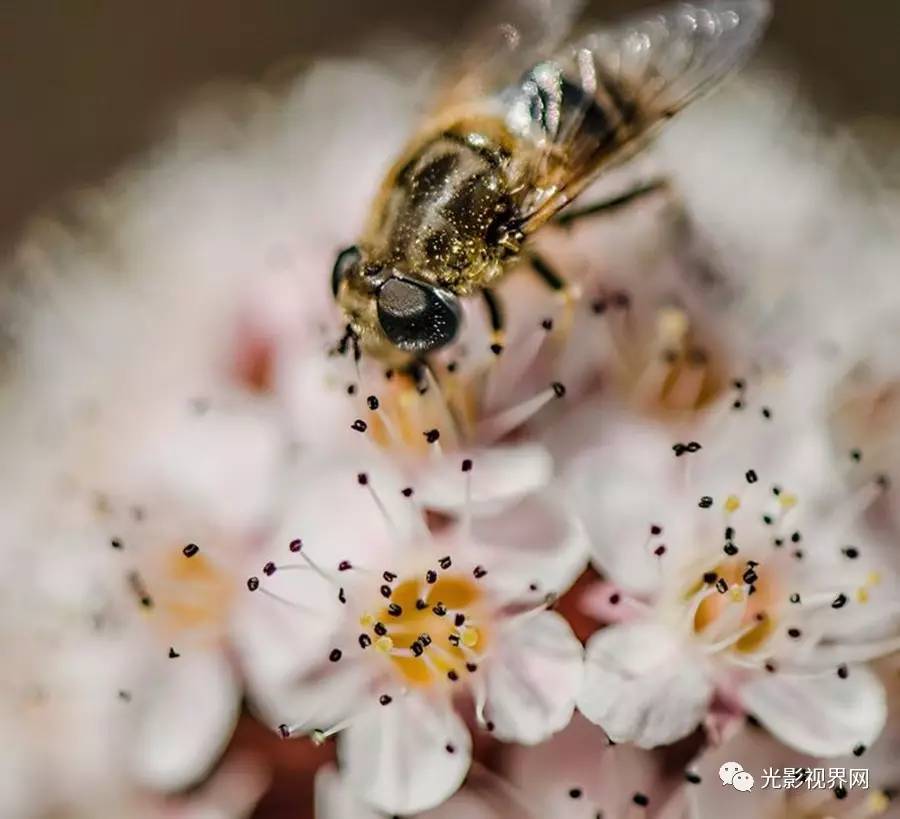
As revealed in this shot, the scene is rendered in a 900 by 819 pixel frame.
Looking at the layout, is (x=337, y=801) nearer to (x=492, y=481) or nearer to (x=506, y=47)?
(x=492, y=481)

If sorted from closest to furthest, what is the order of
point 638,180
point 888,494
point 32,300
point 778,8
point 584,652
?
point 584,652 → point 888,494 → point 638,180 → point 32,300 → point 778,8

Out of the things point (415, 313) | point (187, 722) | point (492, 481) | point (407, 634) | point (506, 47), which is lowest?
point (187, 722)

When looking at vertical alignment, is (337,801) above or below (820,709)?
below

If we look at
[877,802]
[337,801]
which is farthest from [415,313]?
[877,802]

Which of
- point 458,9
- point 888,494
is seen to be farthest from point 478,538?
point 458,9

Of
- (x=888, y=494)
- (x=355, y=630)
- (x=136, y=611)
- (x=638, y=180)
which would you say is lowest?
(x=136, y=611)

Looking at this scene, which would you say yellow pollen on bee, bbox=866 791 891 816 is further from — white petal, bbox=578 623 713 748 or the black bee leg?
the black bee leg

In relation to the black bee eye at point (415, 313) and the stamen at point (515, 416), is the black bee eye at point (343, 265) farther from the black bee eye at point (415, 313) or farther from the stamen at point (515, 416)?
the stamen at point (515, 416)

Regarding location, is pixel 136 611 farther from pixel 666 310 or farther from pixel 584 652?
pixel 666 310
